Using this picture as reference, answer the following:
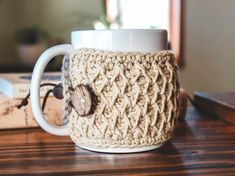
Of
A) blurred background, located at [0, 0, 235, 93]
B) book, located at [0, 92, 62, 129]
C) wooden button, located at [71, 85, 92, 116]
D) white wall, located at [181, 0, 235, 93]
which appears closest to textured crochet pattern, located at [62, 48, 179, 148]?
wooden button, located at [71, 85, 92, 116]

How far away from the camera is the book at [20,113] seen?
1.61ft

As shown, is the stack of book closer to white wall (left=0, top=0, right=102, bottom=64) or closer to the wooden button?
the wooden button

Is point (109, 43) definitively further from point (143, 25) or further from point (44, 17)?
point (143, 25)

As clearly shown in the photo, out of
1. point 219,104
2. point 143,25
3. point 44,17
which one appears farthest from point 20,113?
point 143,25

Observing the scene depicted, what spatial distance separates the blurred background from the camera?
1998 millimetres

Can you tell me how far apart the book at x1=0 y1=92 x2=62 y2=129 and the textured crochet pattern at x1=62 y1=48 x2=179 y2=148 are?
11cm

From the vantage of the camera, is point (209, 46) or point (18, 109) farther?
point (209, 46)

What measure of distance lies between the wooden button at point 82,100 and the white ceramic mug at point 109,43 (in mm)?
49

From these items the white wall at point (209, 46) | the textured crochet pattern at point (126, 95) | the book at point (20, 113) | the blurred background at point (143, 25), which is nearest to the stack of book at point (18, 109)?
the book at point (20, 113)

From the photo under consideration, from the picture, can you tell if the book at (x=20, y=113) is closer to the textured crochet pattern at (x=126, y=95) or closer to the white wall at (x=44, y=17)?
the textured crochet pattern at (x=126, y=95)

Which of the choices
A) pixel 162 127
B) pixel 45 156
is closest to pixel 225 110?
pixel 162 127

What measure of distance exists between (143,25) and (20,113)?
1.78 meters

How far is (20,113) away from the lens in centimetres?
49

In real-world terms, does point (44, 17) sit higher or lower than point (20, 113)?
higher
